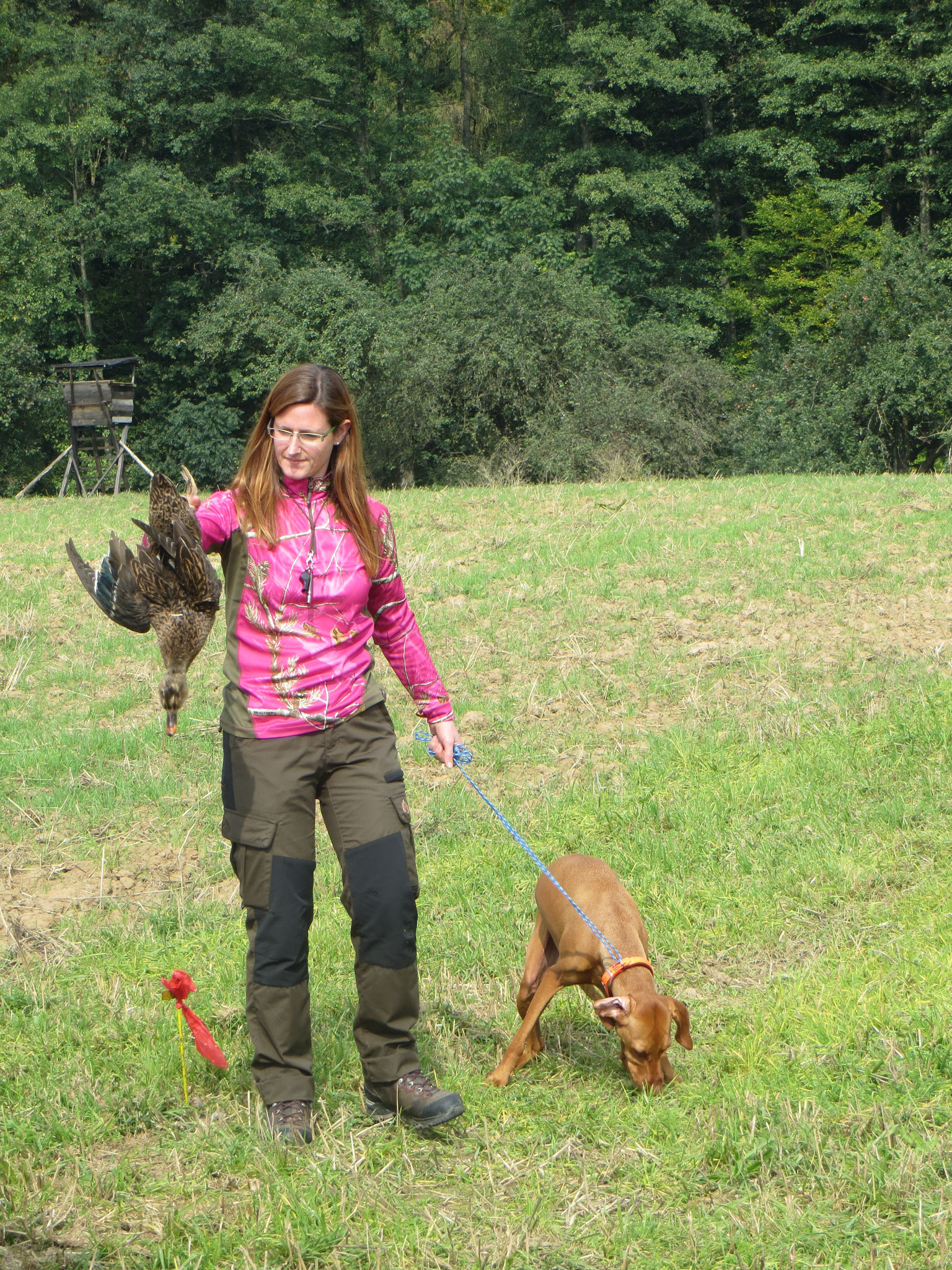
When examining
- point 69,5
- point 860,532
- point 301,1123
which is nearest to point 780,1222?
point 301,1123

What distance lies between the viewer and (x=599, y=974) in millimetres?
4383

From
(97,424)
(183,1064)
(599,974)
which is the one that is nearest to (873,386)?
(97,424)

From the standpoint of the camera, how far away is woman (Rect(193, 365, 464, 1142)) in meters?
3.85

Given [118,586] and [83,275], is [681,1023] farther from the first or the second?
[83,275]

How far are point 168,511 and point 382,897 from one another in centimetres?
135

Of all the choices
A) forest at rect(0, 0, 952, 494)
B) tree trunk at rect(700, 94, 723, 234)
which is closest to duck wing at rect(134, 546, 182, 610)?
forest at rect(0, 0, 952, 494)

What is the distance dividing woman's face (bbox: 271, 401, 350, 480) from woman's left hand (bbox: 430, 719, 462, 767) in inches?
38.6

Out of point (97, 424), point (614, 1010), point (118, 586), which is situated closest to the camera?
point (118, 586)

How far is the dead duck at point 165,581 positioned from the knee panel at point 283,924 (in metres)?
0.60

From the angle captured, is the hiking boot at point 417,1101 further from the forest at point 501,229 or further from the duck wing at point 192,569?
the forest at point 501,229

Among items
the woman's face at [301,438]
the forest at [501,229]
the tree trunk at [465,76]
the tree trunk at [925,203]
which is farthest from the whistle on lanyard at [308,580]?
the tree trunk at [465,76]

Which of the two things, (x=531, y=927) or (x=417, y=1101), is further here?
(x=531, y=927)

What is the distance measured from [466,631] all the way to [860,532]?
4742 mm

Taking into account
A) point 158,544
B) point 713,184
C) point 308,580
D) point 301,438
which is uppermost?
point 713,184
